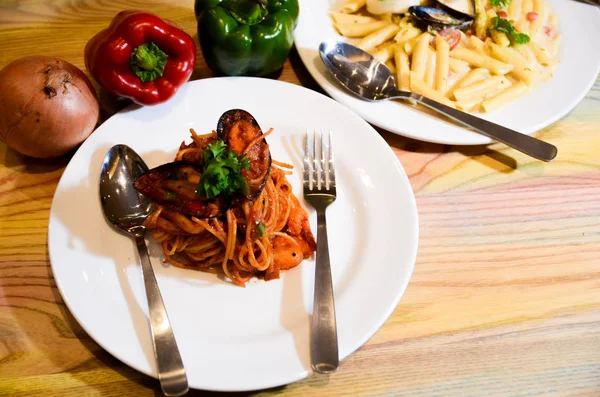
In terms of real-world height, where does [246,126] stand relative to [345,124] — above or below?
above

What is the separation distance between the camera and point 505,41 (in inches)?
106

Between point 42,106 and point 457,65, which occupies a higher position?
point 42,106

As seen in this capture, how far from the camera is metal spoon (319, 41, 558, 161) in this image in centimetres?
228

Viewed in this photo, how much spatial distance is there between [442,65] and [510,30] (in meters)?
0.54

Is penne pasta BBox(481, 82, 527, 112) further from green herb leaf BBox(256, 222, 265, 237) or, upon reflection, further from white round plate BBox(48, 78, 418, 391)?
green herb leaf BBox(256, 222, 265, 237)

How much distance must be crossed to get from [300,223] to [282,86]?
746 mm

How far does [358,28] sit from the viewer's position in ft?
9.00

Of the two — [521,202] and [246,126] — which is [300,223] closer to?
[246,126]

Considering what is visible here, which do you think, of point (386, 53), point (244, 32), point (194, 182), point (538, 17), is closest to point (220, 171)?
point (194, 182)

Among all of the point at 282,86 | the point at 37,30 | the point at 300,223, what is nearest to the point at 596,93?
the point at 282,86

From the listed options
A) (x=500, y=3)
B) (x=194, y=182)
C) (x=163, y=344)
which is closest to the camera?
(x=163, y=344)

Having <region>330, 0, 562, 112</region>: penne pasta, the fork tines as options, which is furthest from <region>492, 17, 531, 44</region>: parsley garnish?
the fork tines

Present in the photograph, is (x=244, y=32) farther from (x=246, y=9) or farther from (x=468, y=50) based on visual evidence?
(x=468, y=50)

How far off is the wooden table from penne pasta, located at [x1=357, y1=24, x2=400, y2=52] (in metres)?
0.56
